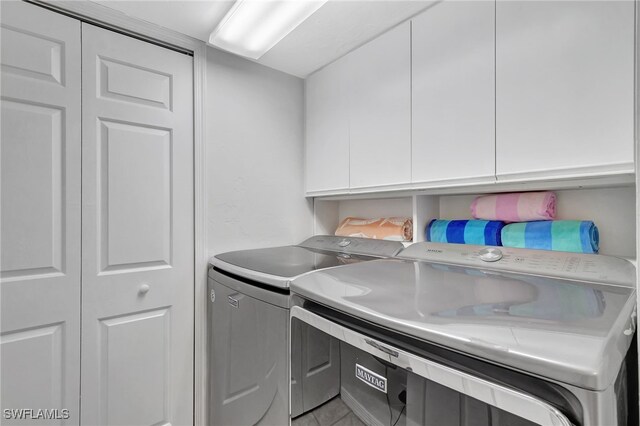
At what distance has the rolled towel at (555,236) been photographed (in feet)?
3.28

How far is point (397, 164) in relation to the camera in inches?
55.2

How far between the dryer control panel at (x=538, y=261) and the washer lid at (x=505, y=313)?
31mm

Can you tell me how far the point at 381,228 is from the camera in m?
1.66

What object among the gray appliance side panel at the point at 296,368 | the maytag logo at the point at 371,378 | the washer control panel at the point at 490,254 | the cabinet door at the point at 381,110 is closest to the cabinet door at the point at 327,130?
the cabinet door at the point at 381,110

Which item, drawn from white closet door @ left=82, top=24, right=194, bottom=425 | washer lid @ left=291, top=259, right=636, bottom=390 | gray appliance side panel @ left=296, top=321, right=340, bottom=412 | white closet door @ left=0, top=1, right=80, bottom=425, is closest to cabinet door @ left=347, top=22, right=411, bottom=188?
washer lid @ left=291, top=259, right=636, bottom=390

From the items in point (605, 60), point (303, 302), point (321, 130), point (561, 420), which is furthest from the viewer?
point (321, 130)

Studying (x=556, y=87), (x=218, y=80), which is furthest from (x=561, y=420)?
(x=218, y=80)

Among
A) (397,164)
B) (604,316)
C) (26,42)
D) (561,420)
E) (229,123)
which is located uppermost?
(26,42)

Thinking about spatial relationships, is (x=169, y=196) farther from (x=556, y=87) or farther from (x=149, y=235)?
(x=556, y=87)

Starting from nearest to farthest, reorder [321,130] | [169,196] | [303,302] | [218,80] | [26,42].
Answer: [303,302], [26,42], [169,196], [218,80], [321,130]

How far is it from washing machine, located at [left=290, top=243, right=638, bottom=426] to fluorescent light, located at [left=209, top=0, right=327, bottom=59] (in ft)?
3.59

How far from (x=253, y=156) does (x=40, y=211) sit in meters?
1.03

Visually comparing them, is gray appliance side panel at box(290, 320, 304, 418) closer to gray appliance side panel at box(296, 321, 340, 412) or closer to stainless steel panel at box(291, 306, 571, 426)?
gray appliance side panel at box(296, 321, 340, 412)

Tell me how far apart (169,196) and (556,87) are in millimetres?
1716
